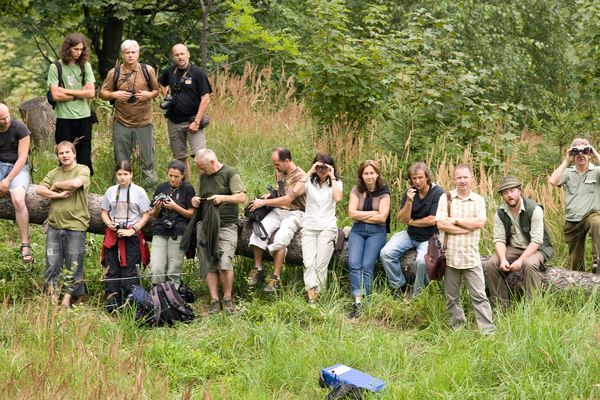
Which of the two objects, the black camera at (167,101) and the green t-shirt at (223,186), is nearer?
the green t-shirt at (223,186)

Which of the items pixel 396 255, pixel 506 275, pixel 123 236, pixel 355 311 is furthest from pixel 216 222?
pixel 506 275

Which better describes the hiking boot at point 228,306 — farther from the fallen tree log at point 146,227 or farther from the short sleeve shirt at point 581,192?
the short sleeve shirt at point 581,192

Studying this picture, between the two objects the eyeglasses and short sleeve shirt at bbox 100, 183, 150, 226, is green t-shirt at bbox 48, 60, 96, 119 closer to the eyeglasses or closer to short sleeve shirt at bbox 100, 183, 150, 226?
short sleeve shirt at bbox 100, 183, 150, 226

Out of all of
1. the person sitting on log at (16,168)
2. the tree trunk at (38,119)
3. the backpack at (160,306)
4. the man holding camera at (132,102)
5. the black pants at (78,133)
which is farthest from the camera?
the tree trunk at (38,119)

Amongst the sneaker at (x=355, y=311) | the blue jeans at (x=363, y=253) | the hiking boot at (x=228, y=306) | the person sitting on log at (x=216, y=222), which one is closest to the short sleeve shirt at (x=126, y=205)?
the person sitting on log at (x=216, y=222)

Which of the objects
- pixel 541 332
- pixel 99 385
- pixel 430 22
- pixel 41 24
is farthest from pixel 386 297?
pixel 41 24

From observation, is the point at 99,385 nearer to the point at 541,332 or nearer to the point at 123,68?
the point at 541,332

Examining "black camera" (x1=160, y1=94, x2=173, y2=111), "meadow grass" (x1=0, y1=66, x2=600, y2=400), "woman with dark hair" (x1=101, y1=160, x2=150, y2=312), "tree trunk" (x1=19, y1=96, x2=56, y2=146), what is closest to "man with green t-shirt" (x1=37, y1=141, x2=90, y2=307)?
"woman with dark hair" (x1=101, y1=160, x2=150, y2=312)

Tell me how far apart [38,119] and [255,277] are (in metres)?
4.87

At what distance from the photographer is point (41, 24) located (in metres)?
12.8

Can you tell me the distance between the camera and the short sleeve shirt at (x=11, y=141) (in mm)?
8453

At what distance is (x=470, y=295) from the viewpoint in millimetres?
7340

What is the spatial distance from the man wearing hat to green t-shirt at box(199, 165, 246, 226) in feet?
7.65

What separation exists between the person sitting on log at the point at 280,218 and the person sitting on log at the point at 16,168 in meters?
2.14
